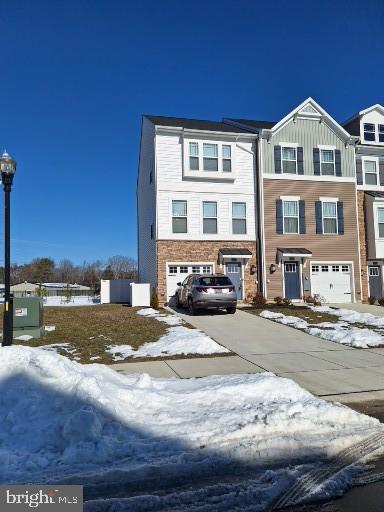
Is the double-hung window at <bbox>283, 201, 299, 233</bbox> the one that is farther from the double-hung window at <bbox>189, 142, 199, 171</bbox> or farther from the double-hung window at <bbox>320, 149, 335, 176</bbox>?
the double-hung window at <bbox>189, 142, 199, 171</bbox>

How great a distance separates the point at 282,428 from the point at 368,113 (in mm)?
24205

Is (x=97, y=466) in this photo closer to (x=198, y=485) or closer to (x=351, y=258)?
(x=198, y=485)

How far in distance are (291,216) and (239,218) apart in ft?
9.59

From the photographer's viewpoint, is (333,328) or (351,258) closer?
(333,328)

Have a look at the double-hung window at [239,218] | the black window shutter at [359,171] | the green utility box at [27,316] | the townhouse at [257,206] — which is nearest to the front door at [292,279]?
the townhouse at [257,206]

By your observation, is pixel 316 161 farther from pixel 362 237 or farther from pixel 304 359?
pixel 304 359

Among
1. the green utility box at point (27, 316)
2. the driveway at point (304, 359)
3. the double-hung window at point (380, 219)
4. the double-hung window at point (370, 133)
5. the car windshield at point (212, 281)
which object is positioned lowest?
the driveway at point (304, 359)

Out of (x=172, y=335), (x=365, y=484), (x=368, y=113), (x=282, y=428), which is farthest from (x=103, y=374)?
(x=368, y=113)

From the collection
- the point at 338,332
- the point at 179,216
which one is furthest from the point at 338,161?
the point at 338,332

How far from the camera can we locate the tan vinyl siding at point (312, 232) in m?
21.8

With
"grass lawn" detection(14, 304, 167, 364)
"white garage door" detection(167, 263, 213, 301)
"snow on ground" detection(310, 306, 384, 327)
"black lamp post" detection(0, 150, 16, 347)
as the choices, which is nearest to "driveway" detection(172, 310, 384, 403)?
"grass lawn" detection(14, 304, 167, 364)

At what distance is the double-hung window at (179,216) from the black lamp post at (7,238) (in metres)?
11.5

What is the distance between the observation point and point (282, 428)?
4730 mm

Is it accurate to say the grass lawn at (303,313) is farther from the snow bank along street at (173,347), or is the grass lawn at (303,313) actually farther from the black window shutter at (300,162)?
the black window shutter at (300,162)
